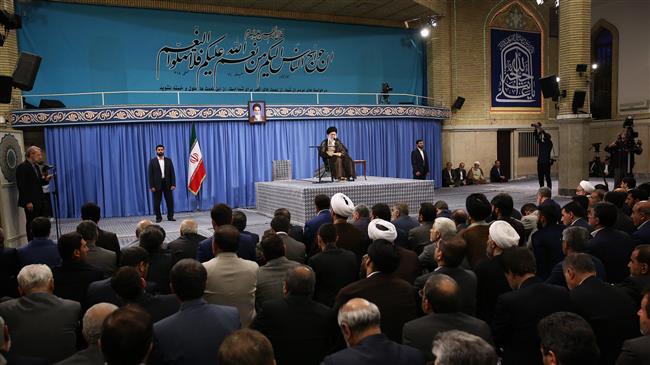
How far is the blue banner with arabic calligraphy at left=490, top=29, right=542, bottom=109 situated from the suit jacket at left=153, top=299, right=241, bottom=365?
15241 mm

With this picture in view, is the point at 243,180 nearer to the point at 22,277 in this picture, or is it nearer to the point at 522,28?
the point at 22,277

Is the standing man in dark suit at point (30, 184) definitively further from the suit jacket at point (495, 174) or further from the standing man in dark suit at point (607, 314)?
the suit jacket at point (495, 174)

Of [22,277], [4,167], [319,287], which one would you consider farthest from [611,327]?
[4,167]

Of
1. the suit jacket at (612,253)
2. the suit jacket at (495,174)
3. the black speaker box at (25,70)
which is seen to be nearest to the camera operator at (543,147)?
the suit jacket at (495,174)

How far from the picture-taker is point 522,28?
16266 mm

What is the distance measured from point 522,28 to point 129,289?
54.5ft

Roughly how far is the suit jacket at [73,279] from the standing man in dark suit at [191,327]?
107 centimetres

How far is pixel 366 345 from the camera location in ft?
5.56

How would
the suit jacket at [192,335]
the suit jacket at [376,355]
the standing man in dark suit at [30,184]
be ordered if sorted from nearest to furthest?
the suit jacket at [376,355]
the suit jacket at [192,335]
the standing man in dark suit at [30,184]

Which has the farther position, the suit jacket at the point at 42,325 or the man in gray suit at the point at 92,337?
the suit jacket at the point at 42,325

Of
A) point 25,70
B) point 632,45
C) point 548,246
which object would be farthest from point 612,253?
point 632,45

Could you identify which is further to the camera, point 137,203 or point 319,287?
point 137,203

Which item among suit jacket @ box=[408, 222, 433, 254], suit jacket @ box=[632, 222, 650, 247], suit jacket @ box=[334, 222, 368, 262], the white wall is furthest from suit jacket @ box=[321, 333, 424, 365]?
the white wall

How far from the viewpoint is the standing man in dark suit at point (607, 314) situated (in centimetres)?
226
